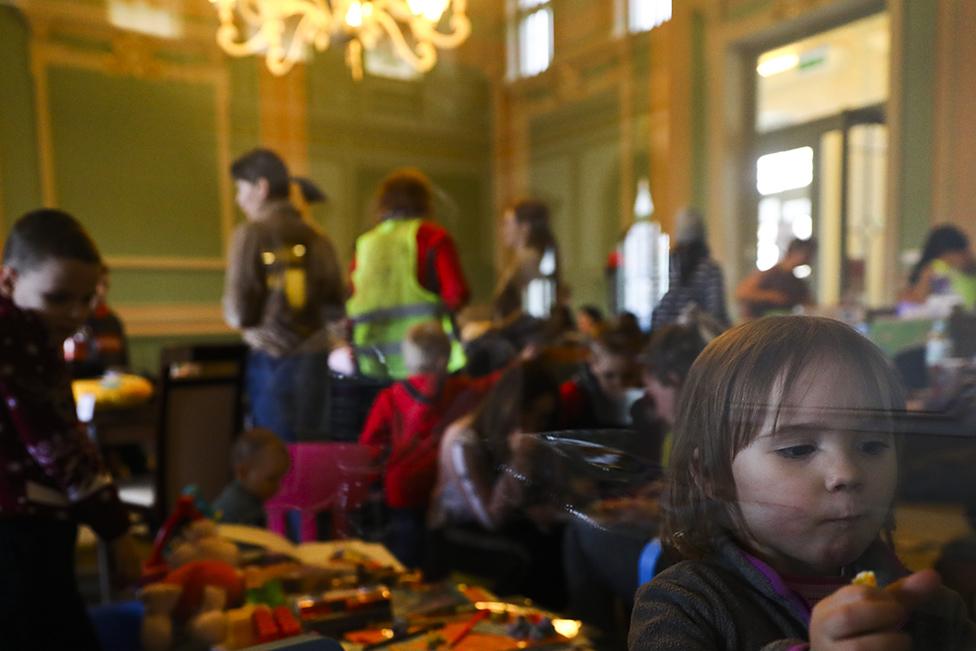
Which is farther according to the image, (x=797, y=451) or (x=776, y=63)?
(x=776, y=63)

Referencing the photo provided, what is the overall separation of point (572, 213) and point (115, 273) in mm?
778

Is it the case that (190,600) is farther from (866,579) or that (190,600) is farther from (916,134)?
(916,134)

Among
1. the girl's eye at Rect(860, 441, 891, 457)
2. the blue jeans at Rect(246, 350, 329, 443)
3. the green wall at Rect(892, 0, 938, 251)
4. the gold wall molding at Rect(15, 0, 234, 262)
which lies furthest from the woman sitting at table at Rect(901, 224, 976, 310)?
the gold wall molding at Rect(15, 0, 234, 262)

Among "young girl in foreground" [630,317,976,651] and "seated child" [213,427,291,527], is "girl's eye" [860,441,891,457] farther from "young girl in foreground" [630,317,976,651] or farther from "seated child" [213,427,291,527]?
"seated child" [213,427,291,527]

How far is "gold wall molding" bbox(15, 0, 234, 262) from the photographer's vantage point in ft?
3.37

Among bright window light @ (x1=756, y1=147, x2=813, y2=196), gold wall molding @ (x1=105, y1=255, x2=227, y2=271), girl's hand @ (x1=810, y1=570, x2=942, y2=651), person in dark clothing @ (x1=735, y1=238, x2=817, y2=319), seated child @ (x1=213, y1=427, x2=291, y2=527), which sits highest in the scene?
bright window light @ (x1=756, y1=147, x2=813, y2=196)

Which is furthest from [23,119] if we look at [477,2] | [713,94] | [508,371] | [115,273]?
[713,94]

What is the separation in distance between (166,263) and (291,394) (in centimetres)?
37

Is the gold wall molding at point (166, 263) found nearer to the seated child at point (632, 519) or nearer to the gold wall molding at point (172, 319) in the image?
the gold wall molding at point (172, 319)

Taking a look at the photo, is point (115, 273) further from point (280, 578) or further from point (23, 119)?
point (280, 578)

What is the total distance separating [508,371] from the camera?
1.05 m

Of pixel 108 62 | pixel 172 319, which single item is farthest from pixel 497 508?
pixel 108 62

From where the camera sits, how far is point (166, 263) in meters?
A: 1.19

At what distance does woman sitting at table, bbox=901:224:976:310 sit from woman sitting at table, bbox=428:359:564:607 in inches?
16.5
